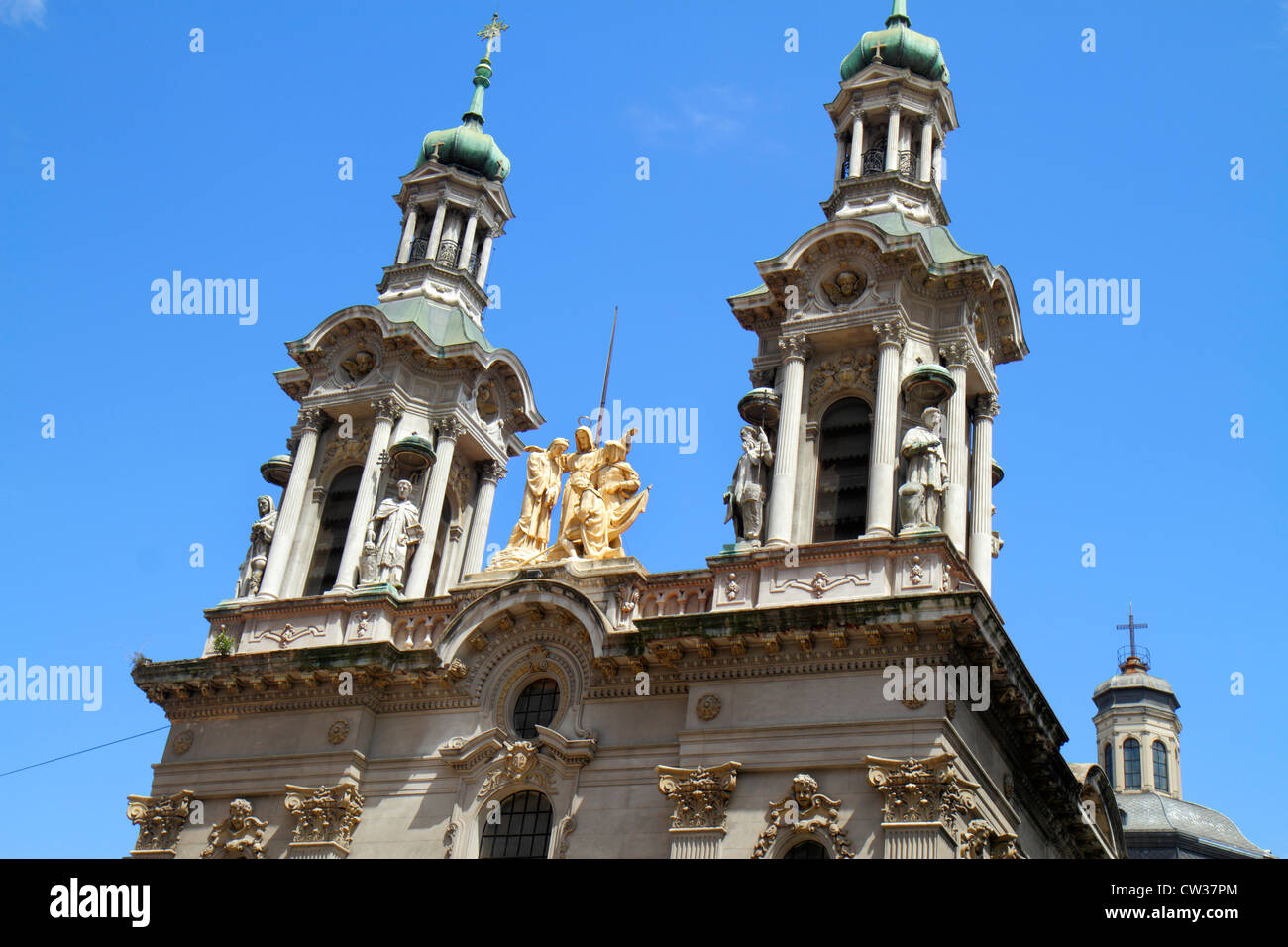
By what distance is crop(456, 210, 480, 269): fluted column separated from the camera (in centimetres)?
3816

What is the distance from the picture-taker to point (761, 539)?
→ 28.0 m

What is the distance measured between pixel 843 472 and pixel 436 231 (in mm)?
14371

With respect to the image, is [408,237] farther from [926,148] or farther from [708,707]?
[708,707]

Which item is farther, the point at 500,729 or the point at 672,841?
the point at 500,729

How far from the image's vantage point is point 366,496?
32.5 m

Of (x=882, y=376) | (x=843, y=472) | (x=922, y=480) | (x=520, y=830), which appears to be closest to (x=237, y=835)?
(x=520, y=830)

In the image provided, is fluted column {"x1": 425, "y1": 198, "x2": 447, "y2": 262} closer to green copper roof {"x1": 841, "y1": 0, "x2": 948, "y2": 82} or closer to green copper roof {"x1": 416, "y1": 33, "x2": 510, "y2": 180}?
green copper roof {"x1": 416, "y1": 33, "x2": 510, "y2": 180}

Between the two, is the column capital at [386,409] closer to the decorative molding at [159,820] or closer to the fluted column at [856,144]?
the decorative molding at [159,820]

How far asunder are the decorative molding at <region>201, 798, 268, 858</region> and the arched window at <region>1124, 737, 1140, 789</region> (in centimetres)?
4718

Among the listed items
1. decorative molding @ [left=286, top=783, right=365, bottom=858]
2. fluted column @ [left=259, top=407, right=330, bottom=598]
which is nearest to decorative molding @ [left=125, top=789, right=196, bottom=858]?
decorative molding @ [left=286, top=783, right=365, bottom=858]
